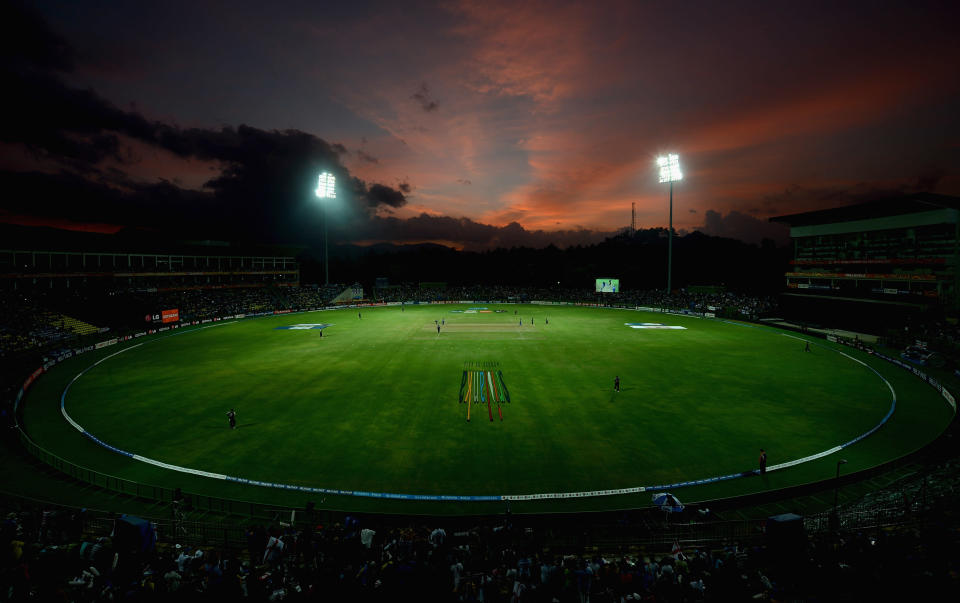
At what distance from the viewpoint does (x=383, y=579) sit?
8992mm

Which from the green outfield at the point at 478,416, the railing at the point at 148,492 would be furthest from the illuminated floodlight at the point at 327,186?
the railing at the point at 148,492

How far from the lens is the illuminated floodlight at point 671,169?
227 ft

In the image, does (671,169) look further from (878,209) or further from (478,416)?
(478,416)

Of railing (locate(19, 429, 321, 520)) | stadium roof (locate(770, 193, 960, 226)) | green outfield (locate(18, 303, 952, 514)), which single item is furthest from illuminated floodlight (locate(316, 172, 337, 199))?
stadium roof (locate(770, 193, 960, 226))

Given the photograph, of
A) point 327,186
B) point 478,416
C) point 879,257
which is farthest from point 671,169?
point 327,186

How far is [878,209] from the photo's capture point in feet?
197

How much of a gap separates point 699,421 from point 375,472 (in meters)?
17.8

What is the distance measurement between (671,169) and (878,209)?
27802mm

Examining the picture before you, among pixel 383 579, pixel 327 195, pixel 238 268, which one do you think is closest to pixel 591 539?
pixel 383 579

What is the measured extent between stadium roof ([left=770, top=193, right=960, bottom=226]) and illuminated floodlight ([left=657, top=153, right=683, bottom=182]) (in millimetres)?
20622

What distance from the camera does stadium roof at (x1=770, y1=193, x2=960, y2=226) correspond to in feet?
174

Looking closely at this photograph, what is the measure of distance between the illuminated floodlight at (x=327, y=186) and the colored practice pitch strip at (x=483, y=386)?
199ft

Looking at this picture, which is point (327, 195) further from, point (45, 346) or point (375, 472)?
point (375, 472)

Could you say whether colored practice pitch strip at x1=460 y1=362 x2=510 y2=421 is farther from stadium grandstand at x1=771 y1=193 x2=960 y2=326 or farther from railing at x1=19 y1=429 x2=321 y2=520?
stadium grandstand at x1=771 y1=193 x2=960 y2=326
